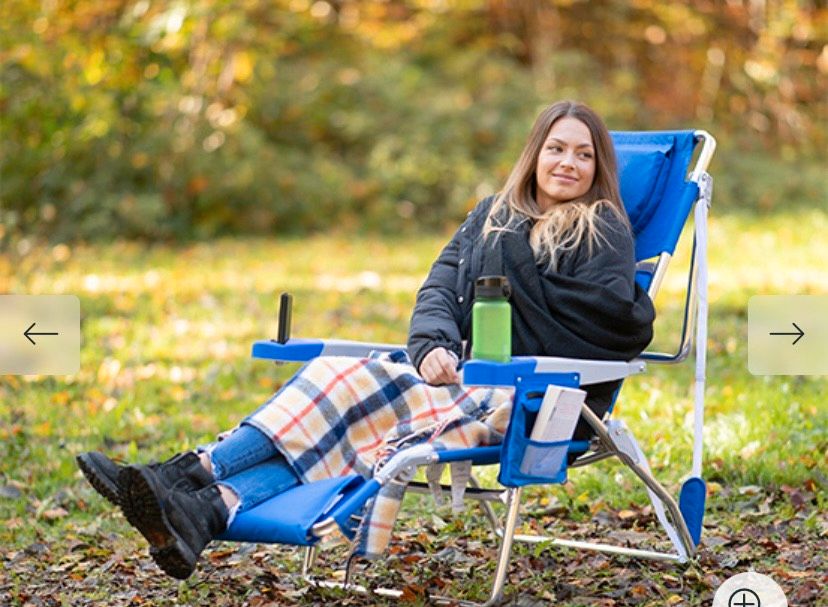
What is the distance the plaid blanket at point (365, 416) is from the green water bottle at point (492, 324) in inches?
9.4

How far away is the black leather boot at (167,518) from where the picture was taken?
3.25 meters

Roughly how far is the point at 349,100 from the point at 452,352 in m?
10.9

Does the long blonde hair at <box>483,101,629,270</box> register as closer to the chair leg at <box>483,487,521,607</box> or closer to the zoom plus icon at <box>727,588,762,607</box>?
the chair leg at <box>483,487,521,607</box>

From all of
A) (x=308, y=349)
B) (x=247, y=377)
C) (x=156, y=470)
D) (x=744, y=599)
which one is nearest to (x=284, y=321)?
(x=308, y=349)

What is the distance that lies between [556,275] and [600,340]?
0.23 meters

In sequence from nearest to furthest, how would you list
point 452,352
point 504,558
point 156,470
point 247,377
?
point 156,470
point 504,558
point 452,352
point 247,377

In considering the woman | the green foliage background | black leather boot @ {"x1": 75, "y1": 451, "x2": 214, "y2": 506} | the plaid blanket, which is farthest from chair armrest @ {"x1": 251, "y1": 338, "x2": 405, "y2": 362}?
the green foliage background

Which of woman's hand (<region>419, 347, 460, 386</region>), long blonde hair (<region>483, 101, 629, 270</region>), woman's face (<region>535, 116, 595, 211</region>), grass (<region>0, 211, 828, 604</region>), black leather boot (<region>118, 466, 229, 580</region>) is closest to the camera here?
black leather boot (<region>118, 466, 229, 580</region>)

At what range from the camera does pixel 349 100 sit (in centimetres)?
1452

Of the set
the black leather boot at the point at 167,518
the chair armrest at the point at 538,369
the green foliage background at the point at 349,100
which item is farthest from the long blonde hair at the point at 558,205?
the green foliage background at the point at 349,100

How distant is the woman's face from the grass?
118 centimetres

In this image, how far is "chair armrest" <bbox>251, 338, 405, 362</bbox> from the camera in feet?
13.4

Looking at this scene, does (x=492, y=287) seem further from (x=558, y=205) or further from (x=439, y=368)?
(x=558, y=205)

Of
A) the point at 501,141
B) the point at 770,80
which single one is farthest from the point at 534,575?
the point at 770,80
